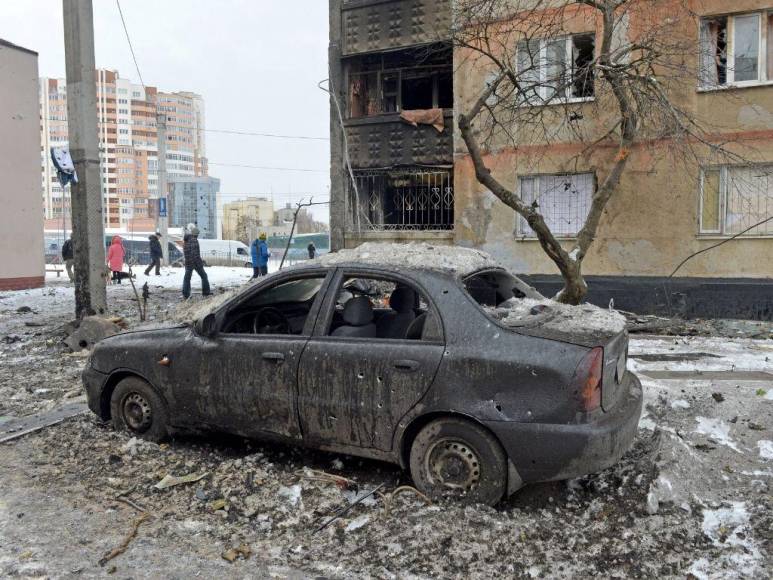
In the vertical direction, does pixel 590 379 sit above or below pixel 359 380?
above

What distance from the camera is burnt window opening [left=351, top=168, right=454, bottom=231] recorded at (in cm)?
1545

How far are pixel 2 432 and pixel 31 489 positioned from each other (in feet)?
5.28

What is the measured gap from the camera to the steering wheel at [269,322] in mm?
4863

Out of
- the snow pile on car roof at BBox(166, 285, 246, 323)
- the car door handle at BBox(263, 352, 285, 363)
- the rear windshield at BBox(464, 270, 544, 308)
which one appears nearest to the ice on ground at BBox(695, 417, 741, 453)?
the rear windshield at BBox(464, 270, 544, 308)

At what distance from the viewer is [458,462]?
149 inches

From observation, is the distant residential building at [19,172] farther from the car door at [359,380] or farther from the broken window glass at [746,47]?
the broken window glass at [746,47]

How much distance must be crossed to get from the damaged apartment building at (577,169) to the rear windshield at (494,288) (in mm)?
5578

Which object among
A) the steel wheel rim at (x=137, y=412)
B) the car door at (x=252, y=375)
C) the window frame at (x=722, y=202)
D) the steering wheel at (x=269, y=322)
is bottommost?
the steel wheel rim at (x=137, y=412)

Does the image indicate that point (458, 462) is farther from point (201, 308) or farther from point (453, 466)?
point (201, 308)

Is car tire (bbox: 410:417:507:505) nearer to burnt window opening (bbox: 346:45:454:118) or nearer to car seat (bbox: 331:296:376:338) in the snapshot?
car seat (bbox: 331:296:376:338)

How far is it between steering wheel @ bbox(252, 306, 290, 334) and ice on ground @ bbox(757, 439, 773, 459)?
3545 millimetres

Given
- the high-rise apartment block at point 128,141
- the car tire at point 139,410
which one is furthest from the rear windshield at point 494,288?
the high-rise apartment block at point 128,141

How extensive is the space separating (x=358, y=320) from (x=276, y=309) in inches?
36.5

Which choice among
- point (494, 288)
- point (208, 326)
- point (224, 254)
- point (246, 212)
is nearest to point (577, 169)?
point (494, 288)
